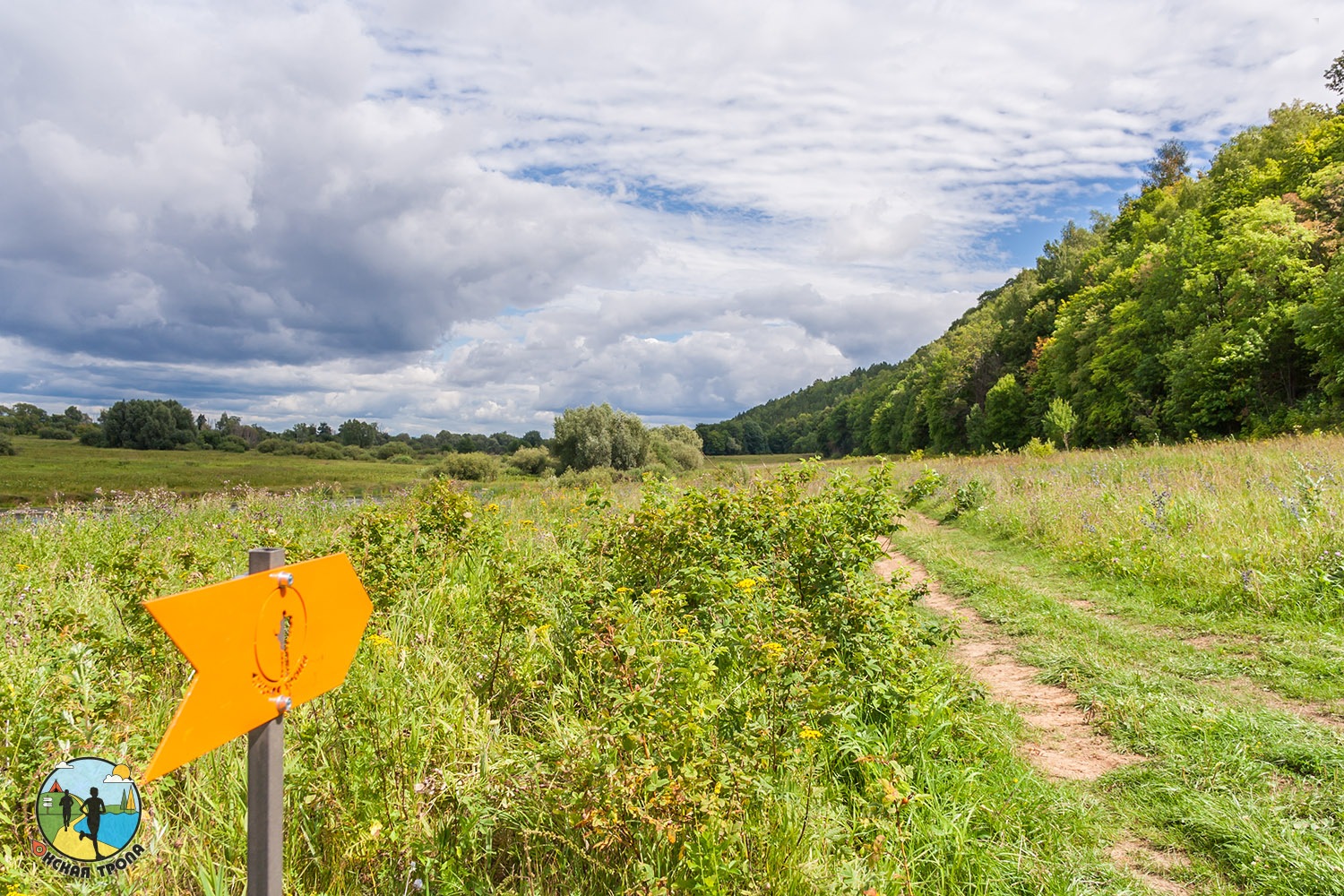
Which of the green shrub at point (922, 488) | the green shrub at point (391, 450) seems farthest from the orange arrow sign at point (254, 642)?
the green shrub at point (391, 450)

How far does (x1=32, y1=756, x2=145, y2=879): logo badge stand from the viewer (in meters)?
1.47

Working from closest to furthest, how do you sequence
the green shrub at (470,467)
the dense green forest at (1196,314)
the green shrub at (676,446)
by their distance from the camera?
1. the dense green forest at (1196,314)
2. the green shrub at (470,467)
3. the green shrub at (676,446)

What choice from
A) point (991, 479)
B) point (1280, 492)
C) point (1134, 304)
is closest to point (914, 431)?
point (1134, 304)

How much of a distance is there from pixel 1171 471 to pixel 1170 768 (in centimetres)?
1073

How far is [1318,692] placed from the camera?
4.40 meters

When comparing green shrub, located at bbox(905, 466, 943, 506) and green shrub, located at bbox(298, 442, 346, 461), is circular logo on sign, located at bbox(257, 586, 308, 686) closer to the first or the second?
green shrub, located at bbox(905, 466, 943, 506)

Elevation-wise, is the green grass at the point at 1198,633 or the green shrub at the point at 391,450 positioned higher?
the green shrub at the point at 391,450

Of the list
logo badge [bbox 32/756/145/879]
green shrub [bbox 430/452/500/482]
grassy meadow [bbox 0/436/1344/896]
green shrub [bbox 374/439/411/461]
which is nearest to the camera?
logo badge [bbox 32/756/145/879]

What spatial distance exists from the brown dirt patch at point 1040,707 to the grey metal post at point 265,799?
13.3ft

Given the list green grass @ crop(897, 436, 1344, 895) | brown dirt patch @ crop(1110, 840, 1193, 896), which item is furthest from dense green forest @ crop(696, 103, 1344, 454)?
brown dirt patch @ crop(1110, 840, 1193, 896)

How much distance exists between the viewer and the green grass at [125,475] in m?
14.1

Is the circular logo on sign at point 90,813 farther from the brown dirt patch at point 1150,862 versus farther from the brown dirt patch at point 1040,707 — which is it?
the brown dirt patch at point 1040,707

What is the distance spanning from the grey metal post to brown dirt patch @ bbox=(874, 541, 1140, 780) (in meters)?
4.05

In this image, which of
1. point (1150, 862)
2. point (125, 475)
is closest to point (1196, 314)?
point (1150, 862)
